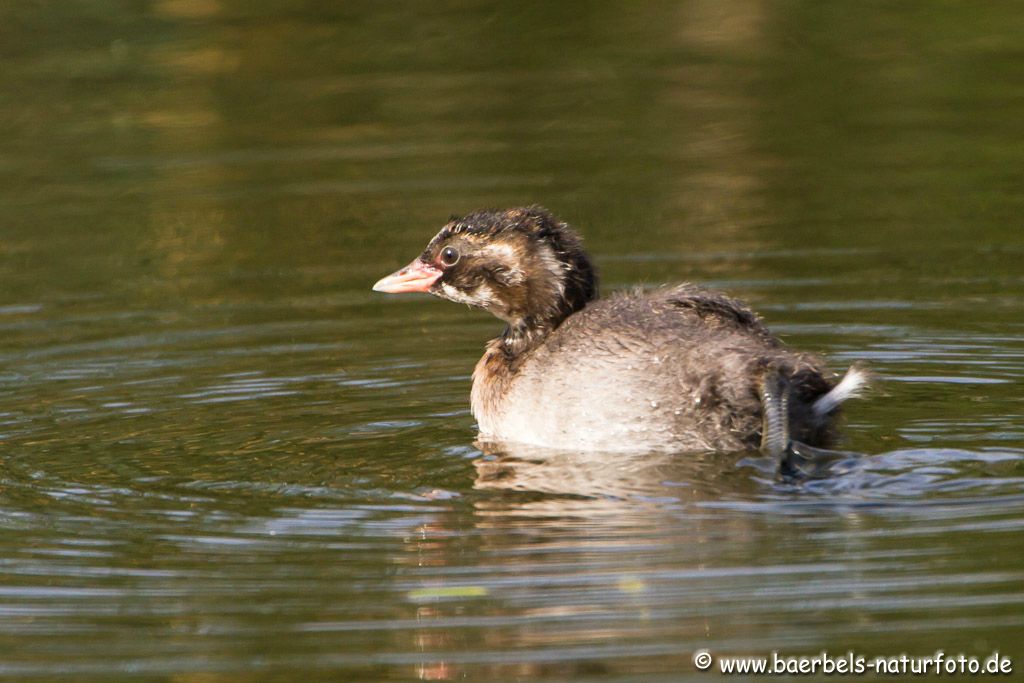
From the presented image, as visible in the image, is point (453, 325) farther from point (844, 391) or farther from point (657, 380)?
point (844, 391)

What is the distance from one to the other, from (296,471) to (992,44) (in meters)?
12.0

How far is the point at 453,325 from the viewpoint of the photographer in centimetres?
1245

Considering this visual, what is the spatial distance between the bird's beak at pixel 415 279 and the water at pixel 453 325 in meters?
0.65

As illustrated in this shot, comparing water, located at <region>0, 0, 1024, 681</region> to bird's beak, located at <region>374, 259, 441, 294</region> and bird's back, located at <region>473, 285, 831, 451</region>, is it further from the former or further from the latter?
bird's beak, located at <region>374, 259, 441, 294</region>

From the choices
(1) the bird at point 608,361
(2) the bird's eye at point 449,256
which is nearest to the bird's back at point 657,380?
(1) the bird at point 608,361

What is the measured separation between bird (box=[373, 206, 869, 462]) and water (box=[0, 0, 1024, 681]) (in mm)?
224

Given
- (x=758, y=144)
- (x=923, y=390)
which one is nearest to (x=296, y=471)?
(x=923, y=390)

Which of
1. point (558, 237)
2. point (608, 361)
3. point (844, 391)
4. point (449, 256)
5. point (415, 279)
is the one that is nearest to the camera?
point (844, 391)

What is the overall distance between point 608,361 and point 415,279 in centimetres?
173

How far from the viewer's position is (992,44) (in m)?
18.8

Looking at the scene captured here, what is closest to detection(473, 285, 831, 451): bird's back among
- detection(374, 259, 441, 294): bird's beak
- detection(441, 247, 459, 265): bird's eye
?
detection(441, 247, 459, 265): bird's eye

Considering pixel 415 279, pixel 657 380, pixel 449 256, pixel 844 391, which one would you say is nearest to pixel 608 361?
pixel 657 380

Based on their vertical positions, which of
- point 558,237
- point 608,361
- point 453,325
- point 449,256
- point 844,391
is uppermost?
point 558,237

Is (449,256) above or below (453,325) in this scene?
above
